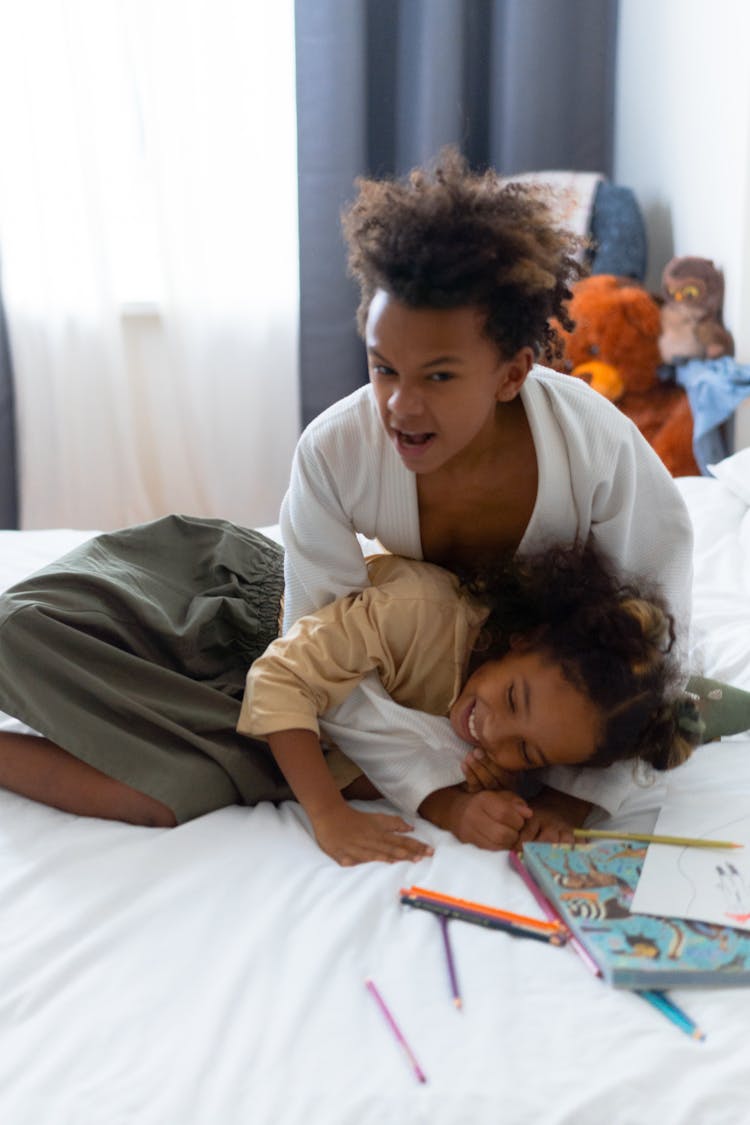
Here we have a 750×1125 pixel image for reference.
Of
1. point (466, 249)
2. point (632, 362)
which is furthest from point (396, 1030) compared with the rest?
point (632, 362)

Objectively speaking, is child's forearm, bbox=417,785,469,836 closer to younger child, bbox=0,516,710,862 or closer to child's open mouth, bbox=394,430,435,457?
younger child, bbox=0,516,710,862

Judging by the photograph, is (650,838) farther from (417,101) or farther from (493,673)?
(417,101)

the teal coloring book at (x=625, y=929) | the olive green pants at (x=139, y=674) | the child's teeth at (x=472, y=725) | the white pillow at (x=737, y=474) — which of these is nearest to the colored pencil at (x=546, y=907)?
the teal coloring book at (x=625, y=929)

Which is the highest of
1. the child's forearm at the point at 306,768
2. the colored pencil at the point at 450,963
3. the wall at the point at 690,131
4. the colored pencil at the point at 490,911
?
the wall at the point at 690,131

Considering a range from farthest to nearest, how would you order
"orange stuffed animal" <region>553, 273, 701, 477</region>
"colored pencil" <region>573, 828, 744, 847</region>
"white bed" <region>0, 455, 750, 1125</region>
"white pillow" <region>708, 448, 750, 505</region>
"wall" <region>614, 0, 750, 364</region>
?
"orange stuffed animal" <region>553, 273, 701, 477</region> → "wall" <region>614, 0, 750, 364</region> → "white pillow" <region>708, 448, 750, 505</region> → "colored pencil" <region>573, 828, 744, 847</region> → "white bed" <region>0, 455, 750, 1125</region>

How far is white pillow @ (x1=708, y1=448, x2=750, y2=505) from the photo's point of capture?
75.6 inches

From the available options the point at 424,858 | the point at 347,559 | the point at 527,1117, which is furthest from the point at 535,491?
the point at 527,1117

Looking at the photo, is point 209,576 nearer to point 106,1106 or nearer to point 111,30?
point 106,1106

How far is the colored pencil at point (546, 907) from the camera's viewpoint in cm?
88

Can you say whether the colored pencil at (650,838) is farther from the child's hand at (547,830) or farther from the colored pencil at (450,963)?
the colored pencil at (450,963)

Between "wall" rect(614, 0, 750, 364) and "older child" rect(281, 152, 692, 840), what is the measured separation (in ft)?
3.75

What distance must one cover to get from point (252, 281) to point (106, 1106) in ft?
7.41

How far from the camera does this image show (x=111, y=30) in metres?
2.56

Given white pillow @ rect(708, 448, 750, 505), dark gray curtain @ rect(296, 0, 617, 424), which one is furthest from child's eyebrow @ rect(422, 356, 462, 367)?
dark gray curtain @ rect(296, 0, 617, 424)
